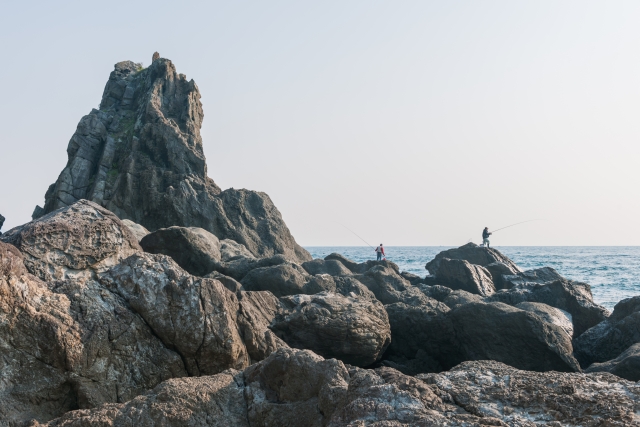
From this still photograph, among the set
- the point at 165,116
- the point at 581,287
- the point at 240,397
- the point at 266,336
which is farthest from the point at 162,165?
the point at 240,397

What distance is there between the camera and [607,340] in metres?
11.8

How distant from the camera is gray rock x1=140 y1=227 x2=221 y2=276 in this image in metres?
15.9

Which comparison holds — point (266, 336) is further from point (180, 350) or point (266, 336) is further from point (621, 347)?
point (621, 347)

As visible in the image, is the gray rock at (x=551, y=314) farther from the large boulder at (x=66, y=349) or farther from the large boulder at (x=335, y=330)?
the large boulder at (x=66, y=349)

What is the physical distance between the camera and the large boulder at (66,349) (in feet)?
19.9

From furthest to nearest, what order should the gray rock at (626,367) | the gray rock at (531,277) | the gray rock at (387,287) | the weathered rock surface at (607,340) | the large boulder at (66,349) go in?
1. the gray rock at (531,277)
2. the gray rock at (387,287)
3. the weathered rock surface at (607,340)
4. the gray rock at (626,367)
5. the large boulder at (66,349)

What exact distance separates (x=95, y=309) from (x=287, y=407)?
9.36ft

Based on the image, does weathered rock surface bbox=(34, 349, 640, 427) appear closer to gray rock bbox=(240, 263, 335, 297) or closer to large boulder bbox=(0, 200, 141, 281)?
large boulder bbox=(0, 200, 141, 281)

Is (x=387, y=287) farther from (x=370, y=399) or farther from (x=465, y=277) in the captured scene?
(x=370, y=399)

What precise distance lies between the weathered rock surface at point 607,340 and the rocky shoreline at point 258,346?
29 millimetres

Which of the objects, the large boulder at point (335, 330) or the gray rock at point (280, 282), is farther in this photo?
the gray rock at point (280, 282)

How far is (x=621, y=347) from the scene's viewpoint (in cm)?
1142

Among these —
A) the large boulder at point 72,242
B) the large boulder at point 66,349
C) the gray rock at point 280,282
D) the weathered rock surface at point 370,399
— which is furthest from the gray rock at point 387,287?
the weathered rock surface at point 370,399

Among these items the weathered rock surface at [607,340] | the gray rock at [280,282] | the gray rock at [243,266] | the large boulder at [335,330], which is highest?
the gray rock at [243,266]
